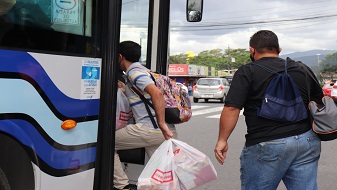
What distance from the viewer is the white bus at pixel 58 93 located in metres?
2.26

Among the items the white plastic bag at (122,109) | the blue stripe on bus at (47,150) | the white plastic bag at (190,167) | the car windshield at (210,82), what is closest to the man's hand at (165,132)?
the white plastic bag at (190,167)

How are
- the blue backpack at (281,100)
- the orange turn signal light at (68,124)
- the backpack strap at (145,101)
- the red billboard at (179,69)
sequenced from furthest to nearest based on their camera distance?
the red billboard at (179,69)
the backpack strap at (145,101)
the blue backpack at (281,100)
the orange turn signal light at (68,124)

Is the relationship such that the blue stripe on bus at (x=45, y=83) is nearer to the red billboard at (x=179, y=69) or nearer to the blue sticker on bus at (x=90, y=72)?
the blue sticker on bus at (x=90, y=72)

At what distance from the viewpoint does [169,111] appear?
358 centimetres

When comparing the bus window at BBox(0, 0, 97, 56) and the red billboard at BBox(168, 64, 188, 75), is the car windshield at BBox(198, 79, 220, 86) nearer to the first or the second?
the bus window at BBox(0, 0, 97, 56)

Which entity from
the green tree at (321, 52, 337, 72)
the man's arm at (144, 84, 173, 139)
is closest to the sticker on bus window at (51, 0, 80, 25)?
the man's arm at (144, 84, 173, 139)

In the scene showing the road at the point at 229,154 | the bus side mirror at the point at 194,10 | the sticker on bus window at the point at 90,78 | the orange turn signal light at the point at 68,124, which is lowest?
the road at the point at 229,154

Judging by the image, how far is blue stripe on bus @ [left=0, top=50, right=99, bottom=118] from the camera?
2189mm

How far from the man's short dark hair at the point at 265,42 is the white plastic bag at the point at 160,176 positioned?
108 cm

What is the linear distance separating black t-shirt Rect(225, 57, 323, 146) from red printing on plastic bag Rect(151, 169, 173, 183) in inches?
26.6

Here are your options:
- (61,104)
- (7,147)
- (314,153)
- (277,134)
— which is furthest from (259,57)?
(7,147)

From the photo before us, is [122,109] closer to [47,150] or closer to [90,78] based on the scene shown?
[90,78]

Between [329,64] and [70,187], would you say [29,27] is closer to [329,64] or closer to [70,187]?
[70,187]

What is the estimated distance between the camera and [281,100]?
271cm
